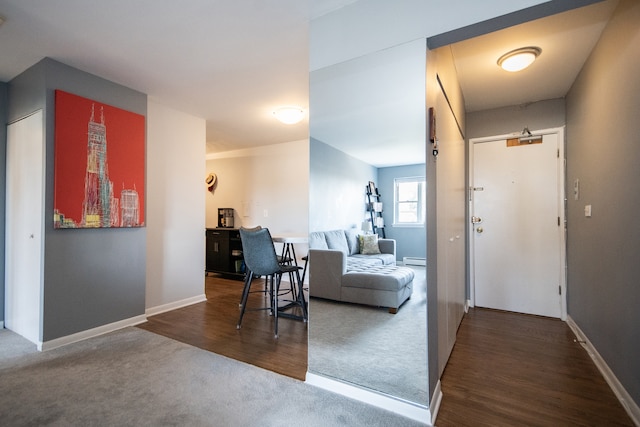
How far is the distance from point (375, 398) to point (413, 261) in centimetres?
85

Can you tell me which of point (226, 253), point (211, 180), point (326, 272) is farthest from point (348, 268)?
point (211, 180)

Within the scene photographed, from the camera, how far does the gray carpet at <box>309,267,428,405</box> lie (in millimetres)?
1667

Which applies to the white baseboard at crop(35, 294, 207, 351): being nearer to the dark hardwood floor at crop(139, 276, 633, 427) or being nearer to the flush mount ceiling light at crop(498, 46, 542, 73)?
the dark hardwood floor at crop(139, 276, 633, 427)

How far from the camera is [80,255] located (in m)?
2.71

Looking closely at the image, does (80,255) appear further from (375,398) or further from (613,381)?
(613,381)

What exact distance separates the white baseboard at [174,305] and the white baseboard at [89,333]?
0.65 ft

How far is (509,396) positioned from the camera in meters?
1.85

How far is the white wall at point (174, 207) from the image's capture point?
3500 mm

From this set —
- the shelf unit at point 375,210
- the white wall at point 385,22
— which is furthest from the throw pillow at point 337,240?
the white wall at point 385,22

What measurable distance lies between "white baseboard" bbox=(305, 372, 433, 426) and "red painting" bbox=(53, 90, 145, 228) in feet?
7.93

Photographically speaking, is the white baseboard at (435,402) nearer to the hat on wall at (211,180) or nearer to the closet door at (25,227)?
the closet door at (25,227)

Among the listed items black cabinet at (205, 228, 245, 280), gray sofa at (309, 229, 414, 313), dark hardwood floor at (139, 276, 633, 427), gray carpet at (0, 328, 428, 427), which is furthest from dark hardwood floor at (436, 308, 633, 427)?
black cabinet at (205, 228, 245, 280)

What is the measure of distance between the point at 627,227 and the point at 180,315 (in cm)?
398

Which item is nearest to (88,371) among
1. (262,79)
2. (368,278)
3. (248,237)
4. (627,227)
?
(248,237)
